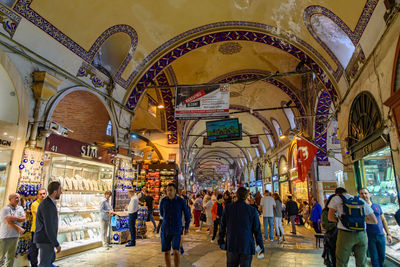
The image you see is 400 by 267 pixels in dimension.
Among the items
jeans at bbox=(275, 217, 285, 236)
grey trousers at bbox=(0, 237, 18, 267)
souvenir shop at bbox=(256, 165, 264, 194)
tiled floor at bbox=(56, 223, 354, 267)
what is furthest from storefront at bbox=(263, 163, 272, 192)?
grey trousers at bbox=(0, 237, 18, 267)

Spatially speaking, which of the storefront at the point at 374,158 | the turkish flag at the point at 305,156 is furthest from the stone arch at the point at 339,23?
the turkish flag at the point at 305,156

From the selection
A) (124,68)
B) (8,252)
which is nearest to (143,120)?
(124,68)

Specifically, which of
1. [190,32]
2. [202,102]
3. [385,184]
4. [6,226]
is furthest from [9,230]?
[385,184]

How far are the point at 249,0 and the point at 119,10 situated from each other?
11.1 ft

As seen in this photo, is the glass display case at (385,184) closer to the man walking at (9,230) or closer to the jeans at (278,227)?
the jeans at (278,227)

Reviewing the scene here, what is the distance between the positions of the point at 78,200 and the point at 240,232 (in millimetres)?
4945

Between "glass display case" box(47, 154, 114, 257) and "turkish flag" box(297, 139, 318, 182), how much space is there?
21.1 ft

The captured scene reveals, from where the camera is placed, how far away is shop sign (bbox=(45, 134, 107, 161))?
5394 mm

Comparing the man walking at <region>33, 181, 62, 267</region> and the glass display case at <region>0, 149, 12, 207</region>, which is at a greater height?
the glass display case at <region>0, 149, 12, 207</region>

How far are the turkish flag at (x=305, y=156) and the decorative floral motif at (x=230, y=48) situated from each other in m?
4.40

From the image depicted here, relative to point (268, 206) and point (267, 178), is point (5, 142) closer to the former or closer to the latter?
point (268, 206)

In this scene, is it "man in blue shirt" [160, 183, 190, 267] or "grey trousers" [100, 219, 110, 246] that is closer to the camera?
"man in blue shirt" [160, 183, 190, 267]

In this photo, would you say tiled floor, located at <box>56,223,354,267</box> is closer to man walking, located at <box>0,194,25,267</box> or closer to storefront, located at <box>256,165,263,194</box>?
man walking, located at <box>0,194,25,267</box>

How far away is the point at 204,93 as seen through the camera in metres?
7.32
